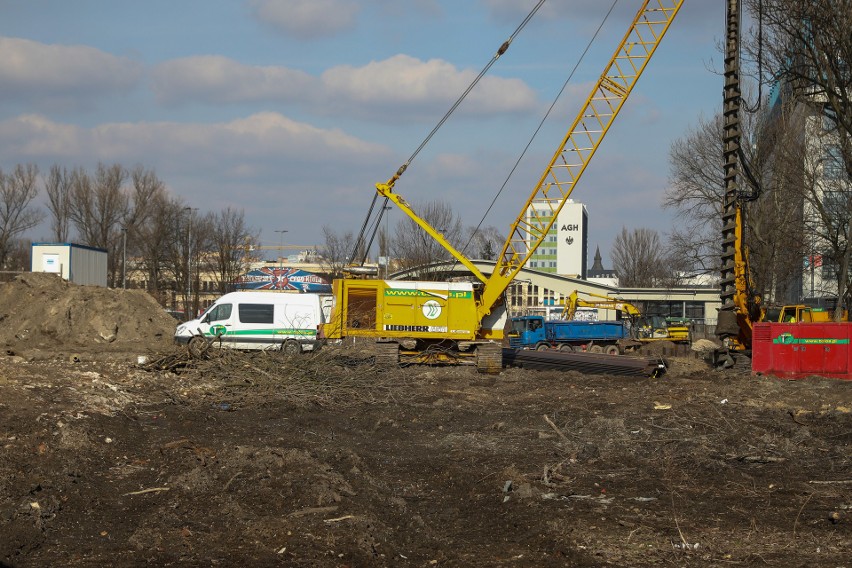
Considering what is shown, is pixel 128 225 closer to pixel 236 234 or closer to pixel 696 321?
pixel 236 234

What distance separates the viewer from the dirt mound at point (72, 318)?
32562 millimetres

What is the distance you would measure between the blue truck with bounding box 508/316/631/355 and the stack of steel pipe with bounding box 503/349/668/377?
13577 millimetres

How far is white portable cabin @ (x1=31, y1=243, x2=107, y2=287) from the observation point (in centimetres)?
4447

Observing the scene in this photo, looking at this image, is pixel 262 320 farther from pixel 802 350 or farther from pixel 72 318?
pixel 802 350

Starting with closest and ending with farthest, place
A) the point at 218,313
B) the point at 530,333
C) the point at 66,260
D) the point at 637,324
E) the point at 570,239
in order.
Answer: the point at 218,313 < the point at 66,260 < the point at 530,333 < the point at 637,324 < the point at 570,239

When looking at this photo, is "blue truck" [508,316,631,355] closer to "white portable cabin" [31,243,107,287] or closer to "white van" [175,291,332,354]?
"white van" [175,291,332,354]

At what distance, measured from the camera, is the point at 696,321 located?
73.1 m

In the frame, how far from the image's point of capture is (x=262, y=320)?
29.9 m

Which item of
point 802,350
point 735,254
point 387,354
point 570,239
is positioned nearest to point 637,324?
point 735,254

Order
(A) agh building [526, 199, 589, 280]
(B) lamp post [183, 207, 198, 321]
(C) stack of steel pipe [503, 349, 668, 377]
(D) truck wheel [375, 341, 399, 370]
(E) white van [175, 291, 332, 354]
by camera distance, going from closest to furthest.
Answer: (D) truck wheel [375, 341, 399, 370] < (C) stack of steel pipe [503, 349, 668, 377] < (E) white van [175, 291, 332, 354] < (B) lamp post [183, 207, 198, 321] < (A) agh building [526, 199, 589, 280]

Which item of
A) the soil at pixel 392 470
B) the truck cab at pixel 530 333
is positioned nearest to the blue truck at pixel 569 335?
the truck cab at pixel 530 333

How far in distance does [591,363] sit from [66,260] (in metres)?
29.1

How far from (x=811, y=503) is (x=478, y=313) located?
18690 mm

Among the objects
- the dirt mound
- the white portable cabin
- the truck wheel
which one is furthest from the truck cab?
the white portable cabin
